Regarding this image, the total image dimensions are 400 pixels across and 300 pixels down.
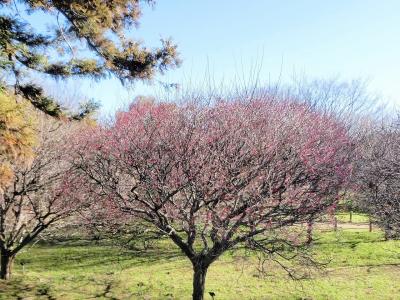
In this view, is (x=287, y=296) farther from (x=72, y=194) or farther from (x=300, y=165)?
(x=72, y=194)

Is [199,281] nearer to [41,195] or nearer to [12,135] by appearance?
[41,195]

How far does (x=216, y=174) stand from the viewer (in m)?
9.23

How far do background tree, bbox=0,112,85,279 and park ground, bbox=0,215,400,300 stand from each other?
1452mm

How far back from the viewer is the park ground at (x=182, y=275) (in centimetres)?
1161

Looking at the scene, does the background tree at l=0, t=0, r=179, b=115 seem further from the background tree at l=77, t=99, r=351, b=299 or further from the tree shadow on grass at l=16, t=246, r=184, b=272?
the tree shadow on grass at l=16, t=246, r=184, b=272

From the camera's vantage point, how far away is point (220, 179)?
9.21m

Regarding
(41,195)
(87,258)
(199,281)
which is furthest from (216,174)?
(87,258)

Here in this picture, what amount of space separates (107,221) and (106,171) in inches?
73.6

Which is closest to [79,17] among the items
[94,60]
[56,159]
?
[94,60]

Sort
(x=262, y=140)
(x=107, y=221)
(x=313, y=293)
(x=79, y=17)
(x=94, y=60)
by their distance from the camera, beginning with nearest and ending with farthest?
(x=79, y=17) → (x=94, y=60) → (x=262, y=140) → (x=107, y=221) → (x=313, y=293)

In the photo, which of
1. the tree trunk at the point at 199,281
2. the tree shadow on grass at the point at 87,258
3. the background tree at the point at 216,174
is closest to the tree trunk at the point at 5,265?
the tree shadow on grass at the point at 87,258

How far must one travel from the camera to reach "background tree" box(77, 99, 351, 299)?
904 centimetres

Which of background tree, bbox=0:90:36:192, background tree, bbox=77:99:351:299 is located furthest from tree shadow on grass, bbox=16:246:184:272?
background tree, bbox=0:90:36:192

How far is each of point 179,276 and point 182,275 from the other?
170mm
